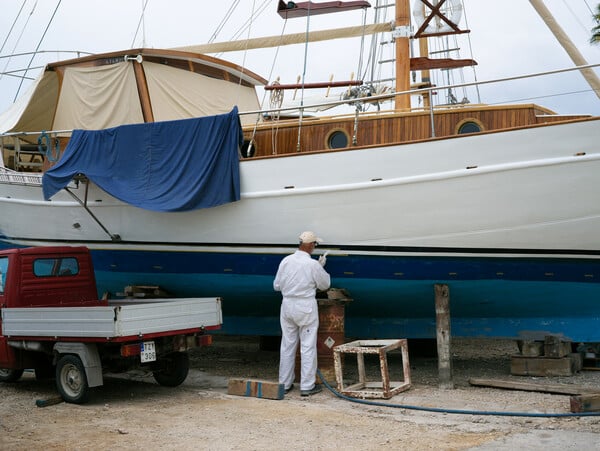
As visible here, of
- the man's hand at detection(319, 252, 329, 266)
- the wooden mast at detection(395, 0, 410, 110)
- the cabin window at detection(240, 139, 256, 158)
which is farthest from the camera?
the wooden mast at detection(395, 0, 410, 110)

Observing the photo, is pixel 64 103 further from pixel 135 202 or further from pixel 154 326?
pixel 154 326

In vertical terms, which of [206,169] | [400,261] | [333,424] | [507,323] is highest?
[206,169]

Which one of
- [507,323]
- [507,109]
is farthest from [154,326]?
[507,109]

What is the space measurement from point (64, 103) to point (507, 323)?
735cm

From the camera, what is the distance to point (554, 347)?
8.48 m

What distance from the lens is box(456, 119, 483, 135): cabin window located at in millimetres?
8594

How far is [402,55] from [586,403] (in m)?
5.56

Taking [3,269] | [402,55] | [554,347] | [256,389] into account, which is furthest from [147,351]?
[402,55]

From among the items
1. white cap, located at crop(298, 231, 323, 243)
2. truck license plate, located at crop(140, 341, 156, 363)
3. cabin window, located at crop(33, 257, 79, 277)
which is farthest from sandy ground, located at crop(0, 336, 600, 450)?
white cap, located at crop(298, 231, 323, 243)

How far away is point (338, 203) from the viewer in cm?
869

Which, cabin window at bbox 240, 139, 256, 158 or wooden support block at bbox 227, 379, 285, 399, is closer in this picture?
wooden support block at bbox 227, 379, 285, 399

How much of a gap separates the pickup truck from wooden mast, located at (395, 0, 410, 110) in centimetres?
406

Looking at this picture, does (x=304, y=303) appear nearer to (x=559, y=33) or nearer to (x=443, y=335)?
(x=443, y=335)

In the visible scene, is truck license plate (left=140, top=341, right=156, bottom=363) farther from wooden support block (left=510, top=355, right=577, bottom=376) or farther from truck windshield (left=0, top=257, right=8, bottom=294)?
wooden support block (left=510, top=355, right=577, bottom=376)
